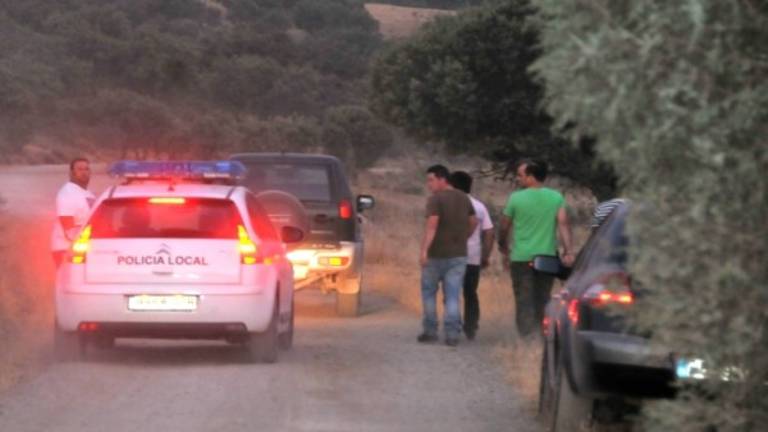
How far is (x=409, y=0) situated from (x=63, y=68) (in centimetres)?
3569

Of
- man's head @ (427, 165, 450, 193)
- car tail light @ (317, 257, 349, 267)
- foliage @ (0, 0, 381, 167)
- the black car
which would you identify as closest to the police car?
man's head @ (427, 165, 450, 193)

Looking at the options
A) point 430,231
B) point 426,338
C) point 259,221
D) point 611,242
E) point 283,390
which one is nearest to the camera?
point 611,242

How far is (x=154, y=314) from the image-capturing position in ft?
44.3

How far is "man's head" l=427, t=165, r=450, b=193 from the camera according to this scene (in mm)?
16078

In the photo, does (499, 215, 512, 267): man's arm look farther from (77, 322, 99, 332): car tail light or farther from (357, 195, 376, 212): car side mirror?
(357, 195, 376, 212): car side mirror

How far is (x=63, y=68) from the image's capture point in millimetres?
69812

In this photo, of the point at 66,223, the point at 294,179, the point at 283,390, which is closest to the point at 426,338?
the point at 66,223

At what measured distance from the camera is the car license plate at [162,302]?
13523 millimetres

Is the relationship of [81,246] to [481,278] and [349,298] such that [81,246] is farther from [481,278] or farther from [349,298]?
[481,278]

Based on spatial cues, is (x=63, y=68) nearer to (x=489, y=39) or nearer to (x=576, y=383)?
(x=489, y=39)

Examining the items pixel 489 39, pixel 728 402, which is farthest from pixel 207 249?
pixel 489 39

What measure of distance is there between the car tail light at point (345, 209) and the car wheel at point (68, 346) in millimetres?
5584

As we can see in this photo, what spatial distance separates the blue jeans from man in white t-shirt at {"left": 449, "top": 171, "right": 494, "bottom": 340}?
1.40ft

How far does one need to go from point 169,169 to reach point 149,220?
660 mm
